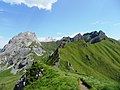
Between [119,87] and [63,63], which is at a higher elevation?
[63,63]

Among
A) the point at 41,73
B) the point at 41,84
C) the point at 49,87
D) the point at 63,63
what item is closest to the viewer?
the point at 49,87

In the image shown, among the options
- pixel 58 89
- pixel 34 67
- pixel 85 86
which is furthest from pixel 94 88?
pixel 34 67

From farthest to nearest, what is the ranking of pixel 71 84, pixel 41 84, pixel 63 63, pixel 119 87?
pixel 63 63 < pixel 41 84 < pixel 71 84 < pixel 119 87

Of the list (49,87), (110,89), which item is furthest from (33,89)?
(110,89)

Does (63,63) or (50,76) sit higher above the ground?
(63,63)

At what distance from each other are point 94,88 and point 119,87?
17451 millimetres

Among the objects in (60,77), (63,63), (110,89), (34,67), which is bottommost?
(110,89)

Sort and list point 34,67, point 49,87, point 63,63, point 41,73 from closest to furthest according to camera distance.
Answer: point 49,87 < point 41,73 < point 34,67 < point 63,63

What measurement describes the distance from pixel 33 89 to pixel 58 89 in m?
12.4

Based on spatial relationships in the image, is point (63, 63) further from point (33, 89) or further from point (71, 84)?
point (71, 84)

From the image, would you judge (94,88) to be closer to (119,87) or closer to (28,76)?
(119,87)

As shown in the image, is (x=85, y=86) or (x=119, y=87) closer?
(x=119, y=87)

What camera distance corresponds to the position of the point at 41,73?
254 feet

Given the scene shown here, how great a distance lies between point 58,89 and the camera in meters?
57.4
